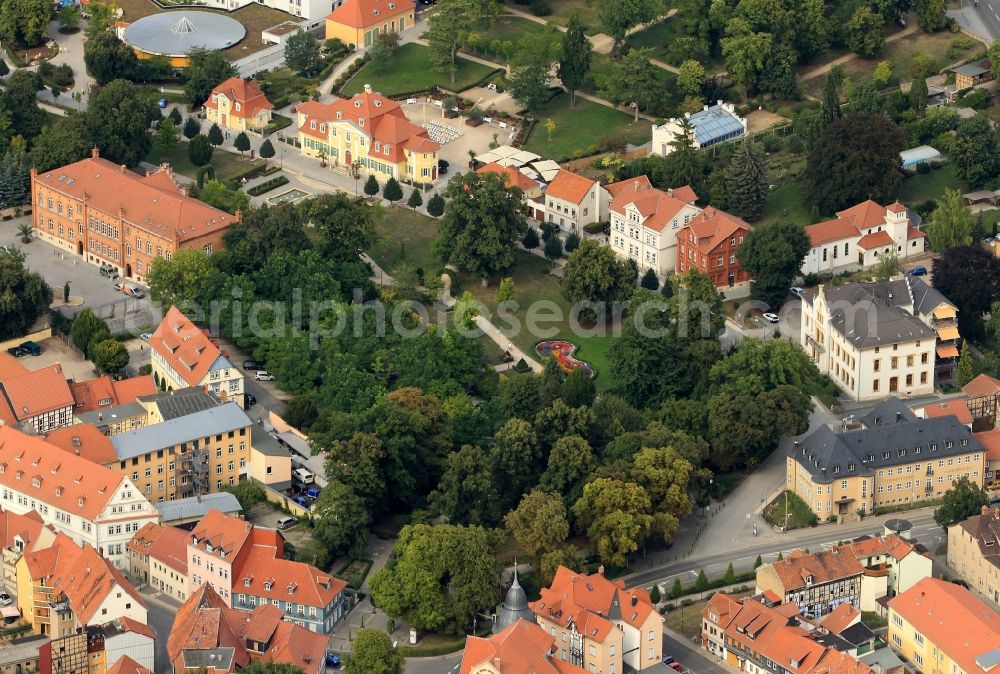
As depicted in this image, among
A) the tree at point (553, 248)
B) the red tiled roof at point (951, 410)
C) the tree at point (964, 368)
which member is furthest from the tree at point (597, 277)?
the red tiled roof at point (951, 410)

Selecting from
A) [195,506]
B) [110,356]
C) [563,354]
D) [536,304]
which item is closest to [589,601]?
[195,506]

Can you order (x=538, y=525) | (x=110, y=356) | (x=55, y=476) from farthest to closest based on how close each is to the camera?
(x=110, y=356), (x=55, y=476), (x=538, y=525)

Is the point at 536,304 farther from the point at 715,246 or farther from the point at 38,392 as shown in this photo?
the point at 38,392

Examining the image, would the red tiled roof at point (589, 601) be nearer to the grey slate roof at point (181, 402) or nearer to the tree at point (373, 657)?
the tree at point (373, 657)

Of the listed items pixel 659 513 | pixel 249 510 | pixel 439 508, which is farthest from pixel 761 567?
pixel 249 510

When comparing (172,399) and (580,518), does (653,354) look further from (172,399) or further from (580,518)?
(172,399)
